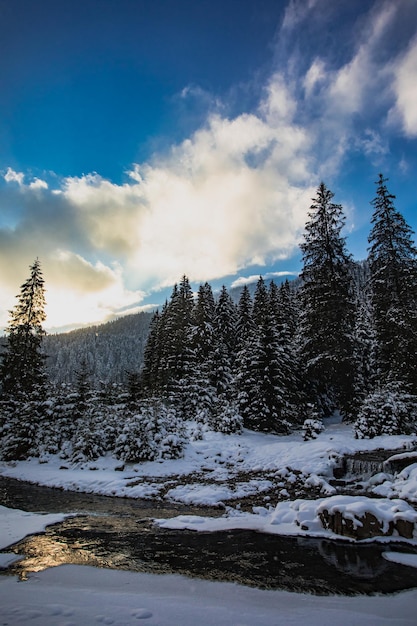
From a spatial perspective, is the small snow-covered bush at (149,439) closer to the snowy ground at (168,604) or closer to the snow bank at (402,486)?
the snow bank at (402,486)

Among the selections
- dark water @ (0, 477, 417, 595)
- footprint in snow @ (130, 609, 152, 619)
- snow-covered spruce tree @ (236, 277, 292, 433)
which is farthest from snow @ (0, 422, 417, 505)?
footprint in snow @ (130, 609, 152, 619)

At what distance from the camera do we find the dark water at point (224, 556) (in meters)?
6.55

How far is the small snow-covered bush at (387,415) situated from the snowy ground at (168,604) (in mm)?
14285

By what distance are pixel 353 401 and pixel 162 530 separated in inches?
667

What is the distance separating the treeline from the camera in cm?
1998

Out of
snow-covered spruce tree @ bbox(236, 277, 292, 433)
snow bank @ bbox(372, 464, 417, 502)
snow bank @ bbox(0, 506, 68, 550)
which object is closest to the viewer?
snow bank @ bbox(0, 506, 68, 550)

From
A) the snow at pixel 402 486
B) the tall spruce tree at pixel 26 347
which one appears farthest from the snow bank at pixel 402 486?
the tall spruce tree at pixel 26 347

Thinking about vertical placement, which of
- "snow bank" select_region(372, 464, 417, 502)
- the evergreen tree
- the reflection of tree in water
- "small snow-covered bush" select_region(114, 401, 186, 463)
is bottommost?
the reflection of tree in water

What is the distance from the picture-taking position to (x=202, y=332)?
34969 millimetres

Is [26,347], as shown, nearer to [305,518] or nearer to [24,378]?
[24,378]

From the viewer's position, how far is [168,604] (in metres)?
5.52

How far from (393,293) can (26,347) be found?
27.2 meters

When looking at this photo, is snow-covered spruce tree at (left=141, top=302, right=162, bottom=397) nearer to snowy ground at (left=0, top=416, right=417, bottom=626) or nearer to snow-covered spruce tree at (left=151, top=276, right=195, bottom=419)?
snow-covered spruce tree at (left=151, top=276, right=195, bottom=419)

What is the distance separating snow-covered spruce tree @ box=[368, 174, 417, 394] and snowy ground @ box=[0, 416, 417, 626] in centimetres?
547
